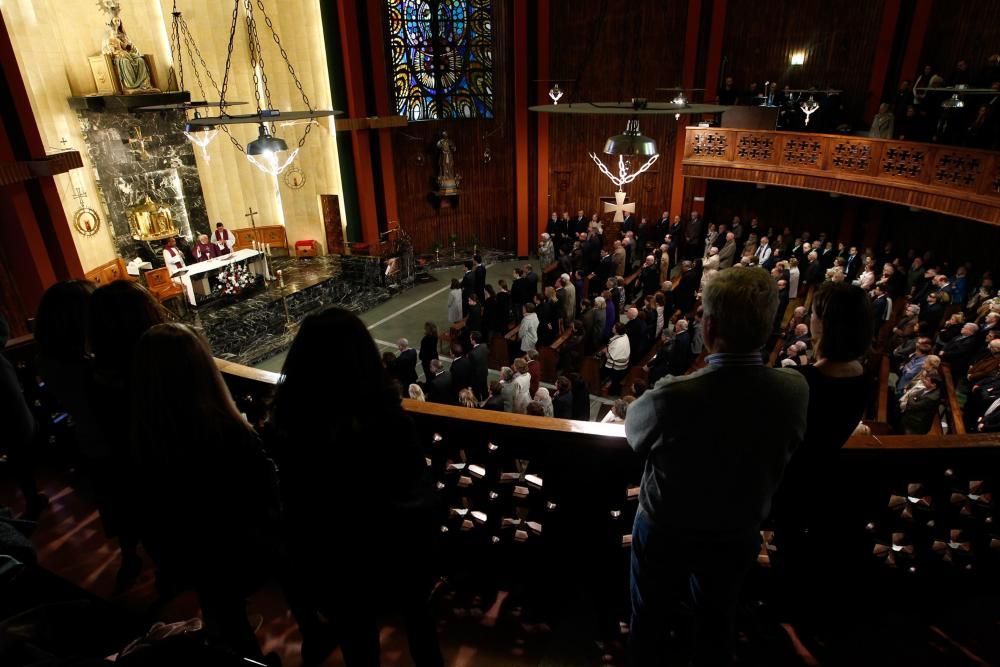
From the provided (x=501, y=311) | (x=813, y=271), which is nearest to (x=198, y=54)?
(x=501, y=311)

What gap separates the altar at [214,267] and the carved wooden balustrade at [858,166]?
973cm

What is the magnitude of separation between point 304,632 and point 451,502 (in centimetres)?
80

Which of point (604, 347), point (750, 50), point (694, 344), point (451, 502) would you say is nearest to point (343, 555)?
point (451, 502)

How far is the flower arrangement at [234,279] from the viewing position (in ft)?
37.2

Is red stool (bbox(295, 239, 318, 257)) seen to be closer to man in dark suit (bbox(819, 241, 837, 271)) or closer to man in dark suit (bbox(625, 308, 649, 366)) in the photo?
man in dark suit (bbox(625, 308, 649, 366))

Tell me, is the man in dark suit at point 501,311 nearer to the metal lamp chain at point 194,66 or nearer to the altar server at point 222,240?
the altar server at point 222,240

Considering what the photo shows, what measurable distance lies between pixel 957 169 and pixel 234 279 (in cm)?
1247

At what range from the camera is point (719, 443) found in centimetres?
172

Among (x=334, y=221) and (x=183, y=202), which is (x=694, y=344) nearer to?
(x=334, y=221)

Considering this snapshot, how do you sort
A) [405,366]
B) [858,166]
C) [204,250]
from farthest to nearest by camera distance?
1. [204,250]
2. [858,166]
3. [405,366]

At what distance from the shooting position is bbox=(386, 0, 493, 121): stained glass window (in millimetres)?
14836

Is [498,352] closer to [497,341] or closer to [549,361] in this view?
[497,341]

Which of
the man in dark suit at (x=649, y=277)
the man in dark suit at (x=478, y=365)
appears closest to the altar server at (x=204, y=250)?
the man in dark suit at (x=478, y=365)

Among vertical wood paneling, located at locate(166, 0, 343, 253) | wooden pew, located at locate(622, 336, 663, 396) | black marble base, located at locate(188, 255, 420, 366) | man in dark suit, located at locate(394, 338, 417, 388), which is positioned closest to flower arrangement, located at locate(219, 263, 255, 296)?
black marble base, located at locate(188, 255, 420, 366)
